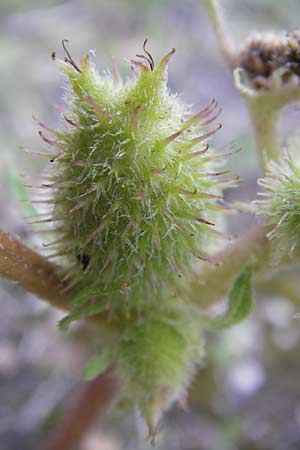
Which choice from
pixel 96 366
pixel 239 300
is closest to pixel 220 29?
pixel 239 300

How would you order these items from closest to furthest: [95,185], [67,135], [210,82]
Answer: [95,185]
[67,135]
[210,82]

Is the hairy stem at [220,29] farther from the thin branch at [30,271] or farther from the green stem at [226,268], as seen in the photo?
the thin branch at [30,271]

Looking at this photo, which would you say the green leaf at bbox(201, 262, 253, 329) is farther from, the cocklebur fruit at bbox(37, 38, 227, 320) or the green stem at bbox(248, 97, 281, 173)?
the green stem at bbox(248, 97, 281, 173)

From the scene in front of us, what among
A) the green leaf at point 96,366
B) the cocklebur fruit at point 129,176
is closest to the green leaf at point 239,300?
the cocklebur fruit at point 129,176

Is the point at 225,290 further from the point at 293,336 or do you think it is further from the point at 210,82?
the point at 210,82

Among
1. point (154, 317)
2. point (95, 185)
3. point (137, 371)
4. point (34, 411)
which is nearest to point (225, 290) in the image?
point (154, 317)

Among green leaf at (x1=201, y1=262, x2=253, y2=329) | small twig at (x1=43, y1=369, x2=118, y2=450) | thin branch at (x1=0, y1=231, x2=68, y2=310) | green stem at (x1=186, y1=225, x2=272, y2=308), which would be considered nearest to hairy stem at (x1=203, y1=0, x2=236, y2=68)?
green stem at (x1=186, y1=225, x2=272, y2=308)
